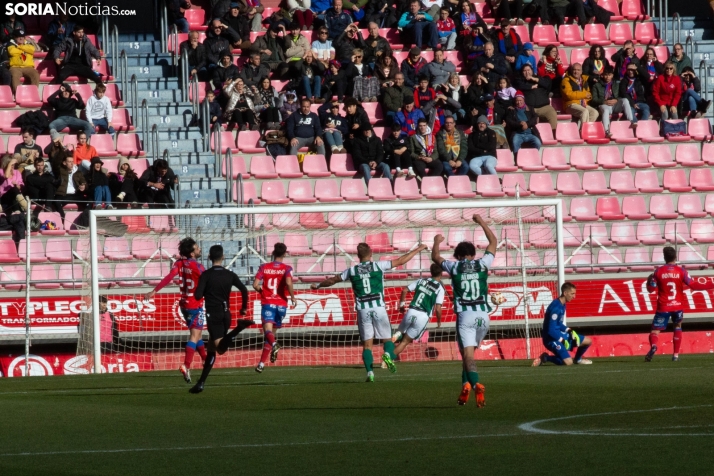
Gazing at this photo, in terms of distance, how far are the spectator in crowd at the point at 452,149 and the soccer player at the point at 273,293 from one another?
7461 millimetres

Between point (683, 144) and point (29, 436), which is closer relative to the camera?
point (29, 436)

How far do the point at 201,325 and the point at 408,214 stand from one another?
7.02 m

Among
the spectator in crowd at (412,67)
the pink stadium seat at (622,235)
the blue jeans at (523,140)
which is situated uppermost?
the spectator in crowd at (412,67)

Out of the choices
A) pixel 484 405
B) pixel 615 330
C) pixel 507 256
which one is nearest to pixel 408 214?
pixel 507 256

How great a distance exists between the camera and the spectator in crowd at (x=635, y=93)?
87.0ft

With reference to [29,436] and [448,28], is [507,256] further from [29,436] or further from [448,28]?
[29,436]

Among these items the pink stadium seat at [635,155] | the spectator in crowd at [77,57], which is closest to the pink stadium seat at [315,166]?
the spectator in crowd at [77,57]

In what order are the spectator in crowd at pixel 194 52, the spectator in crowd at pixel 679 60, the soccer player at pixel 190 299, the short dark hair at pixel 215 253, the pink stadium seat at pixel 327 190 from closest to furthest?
the short dark hair at pixel 215 253, the soccer player at pixel 190 299, the pink stadium seat at pixel 327 190, the spectator in crowd at pixel 194 52, the spectator in crowd at pixel 679 60

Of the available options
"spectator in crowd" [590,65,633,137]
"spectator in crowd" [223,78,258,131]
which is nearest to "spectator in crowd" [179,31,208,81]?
"spectator in crowd" [223,78,258,131]

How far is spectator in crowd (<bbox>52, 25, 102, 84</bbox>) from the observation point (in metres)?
24.8

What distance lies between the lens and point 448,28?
27.5 metres

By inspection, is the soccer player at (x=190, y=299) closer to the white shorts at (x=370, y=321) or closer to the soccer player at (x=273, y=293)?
the soccer player at (x=273, y=293)

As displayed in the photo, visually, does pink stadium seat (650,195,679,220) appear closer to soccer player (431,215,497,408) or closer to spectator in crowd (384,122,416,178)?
spectator in crowd (384,122,416,178)

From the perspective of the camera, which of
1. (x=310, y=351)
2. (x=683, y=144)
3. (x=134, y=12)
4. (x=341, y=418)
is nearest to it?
(x=341, y=418)
